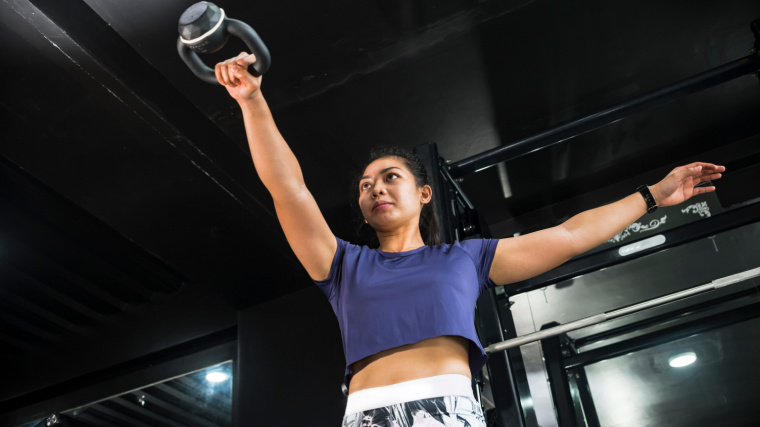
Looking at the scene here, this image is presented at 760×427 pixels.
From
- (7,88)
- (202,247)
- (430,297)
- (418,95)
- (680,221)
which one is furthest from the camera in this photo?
(202,247)

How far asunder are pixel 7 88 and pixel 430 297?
2184mm

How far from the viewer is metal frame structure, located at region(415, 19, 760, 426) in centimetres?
209

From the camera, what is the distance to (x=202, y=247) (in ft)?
11.2

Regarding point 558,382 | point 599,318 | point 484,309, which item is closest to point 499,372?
point 484,309

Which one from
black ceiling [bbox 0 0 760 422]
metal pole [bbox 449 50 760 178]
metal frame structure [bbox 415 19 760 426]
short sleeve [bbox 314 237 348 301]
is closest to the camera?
short sleeve [bbox 314 237 348 301]

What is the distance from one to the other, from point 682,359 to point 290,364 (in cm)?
194

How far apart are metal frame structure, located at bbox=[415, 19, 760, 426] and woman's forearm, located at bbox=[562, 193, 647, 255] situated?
0.49 m

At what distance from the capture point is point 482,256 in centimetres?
154

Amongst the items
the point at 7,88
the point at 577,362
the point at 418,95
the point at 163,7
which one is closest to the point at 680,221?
the point at 577,362

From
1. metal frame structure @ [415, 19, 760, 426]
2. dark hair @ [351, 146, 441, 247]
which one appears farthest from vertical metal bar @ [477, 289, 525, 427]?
dark hair @ [351, 146, 441, 247]

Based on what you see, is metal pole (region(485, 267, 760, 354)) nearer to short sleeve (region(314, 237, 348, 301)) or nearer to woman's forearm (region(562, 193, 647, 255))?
woman's forearm (region(562, 193, 647, 255))

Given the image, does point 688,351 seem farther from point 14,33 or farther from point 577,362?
point 14,33

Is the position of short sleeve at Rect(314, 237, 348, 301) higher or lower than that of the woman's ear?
lower

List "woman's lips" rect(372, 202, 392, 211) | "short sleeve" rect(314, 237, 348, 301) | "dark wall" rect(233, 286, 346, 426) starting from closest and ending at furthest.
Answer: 1. "short sleeve" rect(314, 237, 348, 301)
2. "woman's lips" rect(372, 202, 392, 211)
3. "dark wall" rect(233, 286, 346, 426)
